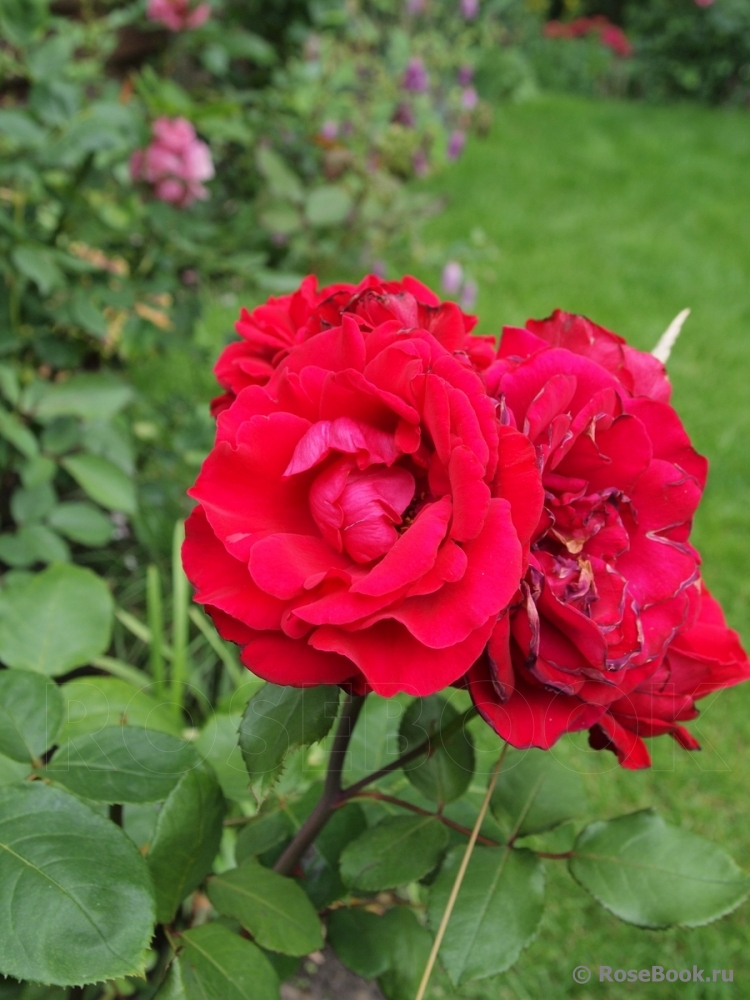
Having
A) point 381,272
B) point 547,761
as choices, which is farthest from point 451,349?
point 381,272

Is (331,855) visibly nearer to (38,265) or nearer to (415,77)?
(38,265)

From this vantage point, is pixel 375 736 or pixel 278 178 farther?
pixel 278 178

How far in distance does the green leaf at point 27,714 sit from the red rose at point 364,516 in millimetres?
205

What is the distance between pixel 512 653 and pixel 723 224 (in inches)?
146

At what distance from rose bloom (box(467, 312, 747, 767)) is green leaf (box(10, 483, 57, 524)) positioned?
99cm

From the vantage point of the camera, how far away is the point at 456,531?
16.0 inches

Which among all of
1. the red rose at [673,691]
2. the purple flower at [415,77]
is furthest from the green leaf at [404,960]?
the purple flower at [415,77]

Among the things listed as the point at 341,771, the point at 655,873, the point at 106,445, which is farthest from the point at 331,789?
the point at 106,445

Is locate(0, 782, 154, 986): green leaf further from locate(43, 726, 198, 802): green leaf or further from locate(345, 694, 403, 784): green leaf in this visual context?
locate(345, 694, 403, 784): green leaf

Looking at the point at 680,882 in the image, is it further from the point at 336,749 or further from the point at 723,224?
the point at 723,224

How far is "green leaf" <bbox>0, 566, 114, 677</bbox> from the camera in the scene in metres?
0.69

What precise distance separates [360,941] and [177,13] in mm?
1590

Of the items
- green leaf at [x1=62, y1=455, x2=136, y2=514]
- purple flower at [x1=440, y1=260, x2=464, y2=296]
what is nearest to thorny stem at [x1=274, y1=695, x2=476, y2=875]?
green leaf at [x1=62, y1=455, x2=136, y2=514]

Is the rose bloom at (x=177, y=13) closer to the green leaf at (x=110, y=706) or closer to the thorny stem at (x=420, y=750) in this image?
the green leaf at (x=110, y=706)
